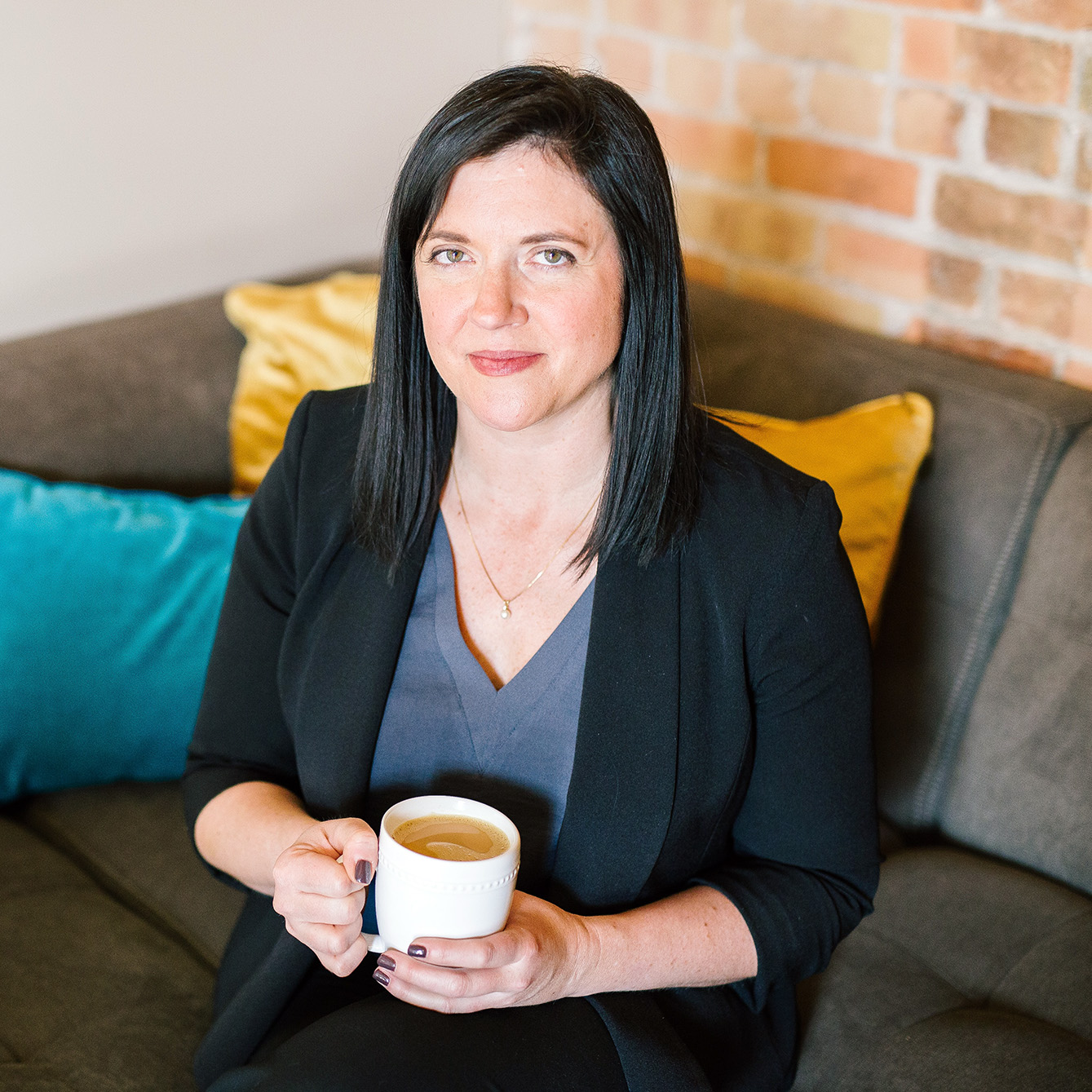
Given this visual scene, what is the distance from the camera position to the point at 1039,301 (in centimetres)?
163

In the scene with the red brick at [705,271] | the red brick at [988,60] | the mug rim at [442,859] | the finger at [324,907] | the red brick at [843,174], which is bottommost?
the finger at [324,907]

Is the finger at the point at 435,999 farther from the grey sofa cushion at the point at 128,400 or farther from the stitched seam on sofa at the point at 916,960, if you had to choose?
the grey sofa cushion at the point at 128,400

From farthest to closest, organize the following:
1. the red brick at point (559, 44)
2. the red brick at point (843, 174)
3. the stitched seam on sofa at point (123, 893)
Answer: the red brick at point (559, 44) < the red brick at point (843, 174) < the stitched seam on sofa at point (123, 893)

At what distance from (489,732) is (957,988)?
1.96 feet

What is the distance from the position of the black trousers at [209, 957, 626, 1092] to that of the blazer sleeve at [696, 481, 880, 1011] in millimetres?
192

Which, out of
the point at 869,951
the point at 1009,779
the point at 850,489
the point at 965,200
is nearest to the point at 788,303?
the point at 965,200

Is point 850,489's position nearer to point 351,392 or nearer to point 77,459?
point 351,392

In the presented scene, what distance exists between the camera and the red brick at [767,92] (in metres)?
1.85

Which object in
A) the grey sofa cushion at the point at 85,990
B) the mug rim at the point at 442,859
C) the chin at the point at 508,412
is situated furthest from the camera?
the grey sofa cushion at the point at 85,990

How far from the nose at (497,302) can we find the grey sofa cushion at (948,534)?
68 centimetres

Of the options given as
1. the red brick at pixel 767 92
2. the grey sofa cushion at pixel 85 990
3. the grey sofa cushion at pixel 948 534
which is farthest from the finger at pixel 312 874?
the red brick at pixel 767 92

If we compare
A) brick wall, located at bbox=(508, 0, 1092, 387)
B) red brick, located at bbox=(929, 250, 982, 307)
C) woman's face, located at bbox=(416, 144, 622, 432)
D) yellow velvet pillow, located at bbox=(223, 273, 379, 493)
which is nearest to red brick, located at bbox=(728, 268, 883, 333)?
brick wall, located at bbox=(508, 0, 1092, 387)

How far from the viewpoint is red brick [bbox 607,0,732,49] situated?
1916 millimetres

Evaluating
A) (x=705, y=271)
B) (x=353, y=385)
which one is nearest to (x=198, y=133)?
(x=353, y=385)
